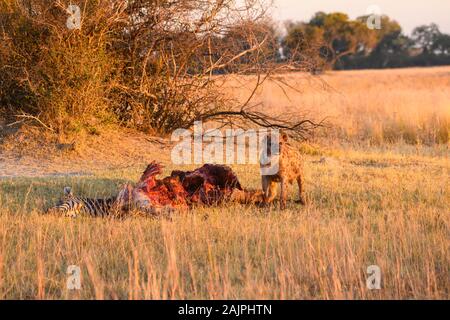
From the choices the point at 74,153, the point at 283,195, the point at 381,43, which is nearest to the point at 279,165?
the point at 283,195

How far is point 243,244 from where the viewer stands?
614cm

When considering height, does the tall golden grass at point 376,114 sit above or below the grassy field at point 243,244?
above

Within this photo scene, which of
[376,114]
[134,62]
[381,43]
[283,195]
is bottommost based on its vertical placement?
[283,195]

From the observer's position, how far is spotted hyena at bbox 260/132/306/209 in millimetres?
7758

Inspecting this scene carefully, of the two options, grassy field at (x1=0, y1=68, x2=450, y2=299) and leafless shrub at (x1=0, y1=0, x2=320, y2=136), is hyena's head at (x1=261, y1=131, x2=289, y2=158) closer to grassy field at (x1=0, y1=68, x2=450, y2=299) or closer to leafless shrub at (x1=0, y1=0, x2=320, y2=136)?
grassy field at (x1=0, y1=68, x2=450, y2=299)

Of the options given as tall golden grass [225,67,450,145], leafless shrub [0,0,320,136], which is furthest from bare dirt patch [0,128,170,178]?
tall golden grass [225,67,450,145]

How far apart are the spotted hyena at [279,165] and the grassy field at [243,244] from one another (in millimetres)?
299

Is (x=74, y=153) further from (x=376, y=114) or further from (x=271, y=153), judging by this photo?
(x=376, y=114)

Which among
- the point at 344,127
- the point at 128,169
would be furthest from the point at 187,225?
the point at 344,127

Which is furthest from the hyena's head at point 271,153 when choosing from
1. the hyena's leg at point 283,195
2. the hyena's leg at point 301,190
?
the hyena's leg at point 301,190

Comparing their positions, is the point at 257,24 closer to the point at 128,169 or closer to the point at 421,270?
the point at 128,169

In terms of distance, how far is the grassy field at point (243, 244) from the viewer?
5.12m

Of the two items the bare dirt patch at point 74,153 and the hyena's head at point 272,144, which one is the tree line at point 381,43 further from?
the hyena's head at point 272,144

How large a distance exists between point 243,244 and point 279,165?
1.79 meters
